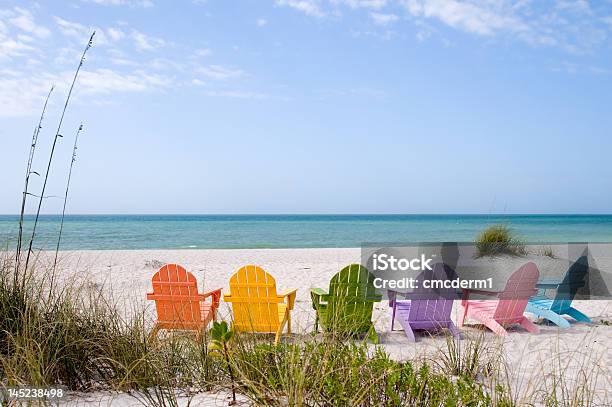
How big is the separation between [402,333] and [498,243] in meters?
8.85

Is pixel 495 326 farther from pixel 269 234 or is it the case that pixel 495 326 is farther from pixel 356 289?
pixel 269 234

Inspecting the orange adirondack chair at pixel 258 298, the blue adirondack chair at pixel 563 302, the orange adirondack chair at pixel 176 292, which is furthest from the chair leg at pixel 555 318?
the orange adirondack chair at pixel 176 292

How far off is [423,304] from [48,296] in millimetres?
3703

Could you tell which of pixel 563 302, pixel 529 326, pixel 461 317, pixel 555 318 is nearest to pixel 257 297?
pixel 461 317

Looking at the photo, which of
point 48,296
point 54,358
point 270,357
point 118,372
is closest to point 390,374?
point 270,357

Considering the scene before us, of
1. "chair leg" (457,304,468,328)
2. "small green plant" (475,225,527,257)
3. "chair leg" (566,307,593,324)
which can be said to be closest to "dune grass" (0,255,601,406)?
"chair leg" (457,304,468,328)

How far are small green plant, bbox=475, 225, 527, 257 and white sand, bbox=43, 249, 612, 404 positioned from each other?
405cm

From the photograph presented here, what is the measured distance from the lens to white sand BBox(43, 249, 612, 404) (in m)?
4.10

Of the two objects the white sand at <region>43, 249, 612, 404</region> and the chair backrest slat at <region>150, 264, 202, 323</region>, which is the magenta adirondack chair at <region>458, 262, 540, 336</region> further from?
the chair backrest slat at <region>150, 264, 202, 323</region>

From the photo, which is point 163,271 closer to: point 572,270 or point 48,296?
point 48,296

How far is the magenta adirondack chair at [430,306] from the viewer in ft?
18.4

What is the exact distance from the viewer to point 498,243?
1387 centimetres

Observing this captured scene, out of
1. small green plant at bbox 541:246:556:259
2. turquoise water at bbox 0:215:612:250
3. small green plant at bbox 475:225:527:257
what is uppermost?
small green plant at bbox 475:225:527:257

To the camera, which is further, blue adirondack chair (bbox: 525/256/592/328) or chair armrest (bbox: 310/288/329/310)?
blue adirondack chair (bbox: 525/256/592/328)
